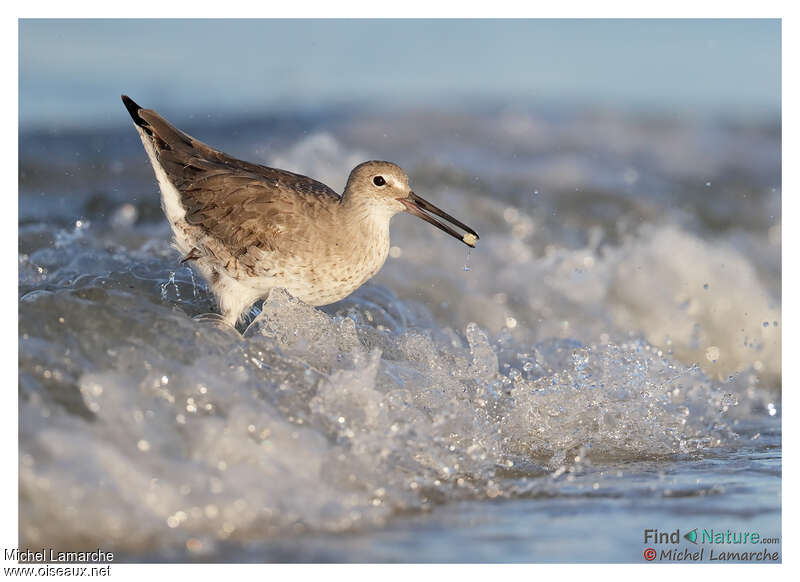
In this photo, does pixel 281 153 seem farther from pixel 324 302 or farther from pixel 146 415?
pixel 146 415

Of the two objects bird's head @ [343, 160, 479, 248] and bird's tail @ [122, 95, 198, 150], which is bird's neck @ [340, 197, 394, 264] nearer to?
bird's head @ [343, 160, 479, 248]

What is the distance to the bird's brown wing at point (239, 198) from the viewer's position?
503 cm

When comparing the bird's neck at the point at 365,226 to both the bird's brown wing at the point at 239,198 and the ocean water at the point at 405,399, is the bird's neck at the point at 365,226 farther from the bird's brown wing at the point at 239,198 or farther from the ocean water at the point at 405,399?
the ocean water at the point at 405,399

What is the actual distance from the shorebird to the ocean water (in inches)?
8.6

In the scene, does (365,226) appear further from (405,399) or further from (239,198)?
(405,399)

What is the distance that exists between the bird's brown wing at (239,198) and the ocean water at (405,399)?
449 mm

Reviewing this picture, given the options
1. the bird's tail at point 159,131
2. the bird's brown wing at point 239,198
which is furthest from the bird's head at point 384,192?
the bird's tail at point 159,131

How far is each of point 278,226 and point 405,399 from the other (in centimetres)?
132

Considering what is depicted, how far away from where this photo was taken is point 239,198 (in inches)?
202

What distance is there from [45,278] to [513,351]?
132 inches

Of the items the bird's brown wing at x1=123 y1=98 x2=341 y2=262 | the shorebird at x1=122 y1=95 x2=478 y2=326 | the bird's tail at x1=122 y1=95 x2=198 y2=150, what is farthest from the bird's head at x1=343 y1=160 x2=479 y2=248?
the bird's tail at x1=122 y1=95 x2=198 y2=150

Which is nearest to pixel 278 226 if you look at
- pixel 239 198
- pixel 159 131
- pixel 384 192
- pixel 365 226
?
pixel 239 198

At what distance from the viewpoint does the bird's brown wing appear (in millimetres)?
5031

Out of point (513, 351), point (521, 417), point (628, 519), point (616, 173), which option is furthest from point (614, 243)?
point (628, 519)
